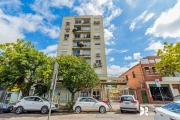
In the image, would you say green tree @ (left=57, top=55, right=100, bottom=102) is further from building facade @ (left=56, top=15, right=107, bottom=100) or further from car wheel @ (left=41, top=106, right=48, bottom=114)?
building facade @ (left=56, top=15, right=107, bottom=100)

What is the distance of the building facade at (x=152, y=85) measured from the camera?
17828 mm

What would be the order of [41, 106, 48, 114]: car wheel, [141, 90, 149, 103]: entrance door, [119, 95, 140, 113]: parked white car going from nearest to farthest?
[119, 95, 140, 113]: parked white car, [41, 106, 48, 114]: car wheel, [141, 90, 149, 103]: entrance door

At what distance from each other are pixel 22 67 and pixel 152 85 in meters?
21.3

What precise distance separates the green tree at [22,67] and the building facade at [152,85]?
15981 mm

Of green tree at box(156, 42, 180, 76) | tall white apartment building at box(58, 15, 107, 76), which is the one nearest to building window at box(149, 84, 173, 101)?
green tree at box(156, 42, 180, 76)

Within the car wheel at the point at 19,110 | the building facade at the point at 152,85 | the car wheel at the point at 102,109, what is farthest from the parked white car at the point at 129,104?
the car wheel at the point at 19,110

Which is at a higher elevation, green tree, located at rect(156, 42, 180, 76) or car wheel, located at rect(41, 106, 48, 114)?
green tree, located at rect(156, 42, 180, 76)

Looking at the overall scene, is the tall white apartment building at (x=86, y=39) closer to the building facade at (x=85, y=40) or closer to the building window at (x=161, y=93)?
the building facade at (x=85, y=40)

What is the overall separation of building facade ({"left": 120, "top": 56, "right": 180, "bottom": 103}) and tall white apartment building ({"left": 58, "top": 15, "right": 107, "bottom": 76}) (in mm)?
8028

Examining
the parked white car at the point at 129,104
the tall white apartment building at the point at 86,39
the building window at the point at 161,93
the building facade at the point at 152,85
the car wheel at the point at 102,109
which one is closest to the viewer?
the parked white car at the point at 129,104

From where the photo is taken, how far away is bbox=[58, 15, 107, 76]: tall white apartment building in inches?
1012

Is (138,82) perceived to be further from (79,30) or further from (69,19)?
(69,19)

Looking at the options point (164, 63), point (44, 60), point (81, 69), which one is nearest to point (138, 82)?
point (164, 63)

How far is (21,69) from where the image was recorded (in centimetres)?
1203
